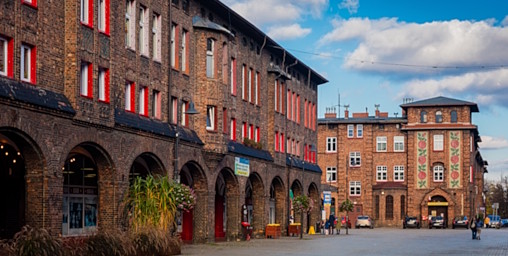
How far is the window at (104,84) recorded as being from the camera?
3272cm

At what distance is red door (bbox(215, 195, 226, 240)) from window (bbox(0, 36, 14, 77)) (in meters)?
25.5

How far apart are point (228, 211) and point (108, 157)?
54.2ft

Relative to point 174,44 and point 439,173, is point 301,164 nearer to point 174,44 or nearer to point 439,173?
point 174,44

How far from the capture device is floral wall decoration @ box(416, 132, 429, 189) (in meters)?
100

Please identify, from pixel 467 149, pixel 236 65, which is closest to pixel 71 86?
pixel 236 65

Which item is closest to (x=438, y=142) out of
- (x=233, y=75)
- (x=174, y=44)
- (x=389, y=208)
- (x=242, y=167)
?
(x=389, y=208)

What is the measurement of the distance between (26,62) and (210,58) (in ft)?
55.5

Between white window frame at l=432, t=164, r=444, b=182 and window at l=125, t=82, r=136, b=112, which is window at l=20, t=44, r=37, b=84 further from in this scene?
white window frame at l=432, t=164, r=444, b=182

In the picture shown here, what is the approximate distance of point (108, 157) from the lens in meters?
33.2

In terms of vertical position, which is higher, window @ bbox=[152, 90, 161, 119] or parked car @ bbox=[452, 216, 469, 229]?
window @ bbox=[152, 90, 161, 119]

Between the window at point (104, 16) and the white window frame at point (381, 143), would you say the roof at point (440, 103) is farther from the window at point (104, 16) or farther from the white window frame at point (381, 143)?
the window at point (104, 16)

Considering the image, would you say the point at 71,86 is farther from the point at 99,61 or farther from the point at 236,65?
the point at 236,65

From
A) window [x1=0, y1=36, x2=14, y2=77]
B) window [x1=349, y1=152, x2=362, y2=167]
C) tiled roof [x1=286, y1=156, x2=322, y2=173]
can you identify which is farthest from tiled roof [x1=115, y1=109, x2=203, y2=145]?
window [x1=349, y1=152, x2=362, y2=167]

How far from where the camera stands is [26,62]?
28.1m
